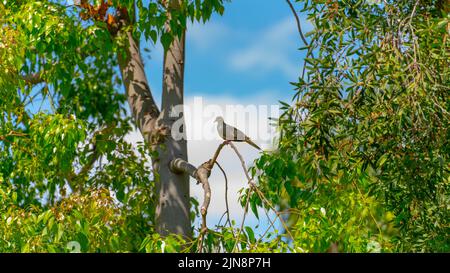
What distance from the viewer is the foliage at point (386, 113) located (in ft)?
16.1

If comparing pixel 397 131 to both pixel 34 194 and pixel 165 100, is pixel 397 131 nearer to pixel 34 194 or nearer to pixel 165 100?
pixel 165 100

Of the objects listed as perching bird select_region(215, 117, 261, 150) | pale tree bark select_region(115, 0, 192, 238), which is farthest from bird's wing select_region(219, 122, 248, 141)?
pale tree bark select_region(115, 0, 192, 238)

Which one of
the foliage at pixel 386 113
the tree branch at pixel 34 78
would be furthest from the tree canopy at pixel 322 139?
the tree branch at pixel 34 78

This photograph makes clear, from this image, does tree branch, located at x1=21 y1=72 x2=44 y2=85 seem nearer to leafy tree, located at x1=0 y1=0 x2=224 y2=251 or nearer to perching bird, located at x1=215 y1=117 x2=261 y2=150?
leafy tree, located at x1=0 y1=0 x2=224 y2=251

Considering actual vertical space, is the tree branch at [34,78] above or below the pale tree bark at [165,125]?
above

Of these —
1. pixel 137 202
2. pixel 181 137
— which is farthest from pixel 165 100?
pixel 137 202

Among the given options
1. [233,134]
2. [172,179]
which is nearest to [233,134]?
[233,134]

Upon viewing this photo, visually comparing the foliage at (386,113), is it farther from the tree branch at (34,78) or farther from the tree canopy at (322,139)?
the tree branch at (34,78)

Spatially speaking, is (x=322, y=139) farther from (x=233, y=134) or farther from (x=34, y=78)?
(x=34, y=78)

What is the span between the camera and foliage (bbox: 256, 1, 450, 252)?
4.91 meters

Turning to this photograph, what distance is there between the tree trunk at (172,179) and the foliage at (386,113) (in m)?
2.73

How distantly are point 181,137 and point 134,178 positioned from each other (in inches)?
30.9

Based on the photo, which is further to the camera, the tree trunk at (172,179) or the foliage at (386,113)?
the tree trunk at (172,179)

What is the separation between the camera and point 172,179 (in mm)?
8617
